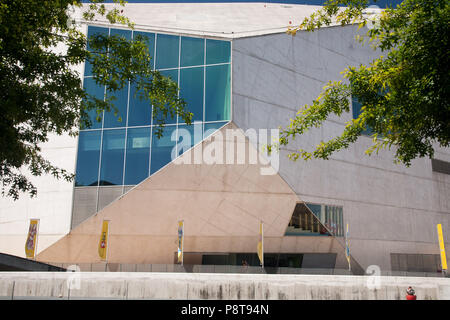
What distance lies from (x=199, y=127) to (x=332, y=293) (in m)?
12.1

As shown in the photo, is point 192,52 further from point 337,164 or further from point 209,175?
point 337,164

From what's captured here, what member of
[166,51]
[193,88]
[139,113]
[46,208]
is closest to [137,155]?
[139,113]

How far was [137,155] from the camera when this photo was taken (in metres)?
23.6

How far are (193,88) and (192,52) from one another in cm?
243

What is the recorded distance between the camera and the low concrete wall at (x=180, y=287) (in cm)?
1495

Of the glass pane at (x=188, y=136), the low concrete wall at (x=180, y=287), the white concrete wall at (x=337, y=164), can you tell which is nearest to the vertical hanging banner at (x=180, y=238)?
the glass pane at (x=188, y=136)

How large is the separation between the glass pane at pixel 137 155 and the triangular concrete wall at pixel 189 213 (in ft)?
2.05

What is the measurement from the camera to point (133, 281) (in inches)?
605

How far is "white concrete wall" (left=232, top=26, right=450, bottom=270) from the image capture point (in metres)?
24.9

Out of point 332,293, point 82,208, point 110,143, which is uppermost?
point 110,143

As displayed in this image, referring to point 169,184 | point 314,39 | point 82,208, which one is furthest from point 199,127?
point 314,39

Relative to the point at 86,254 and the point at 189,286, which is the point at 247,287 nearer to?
the point at 189,286

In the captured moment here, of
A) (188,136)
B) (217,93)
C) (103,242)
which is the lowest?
(103,242)

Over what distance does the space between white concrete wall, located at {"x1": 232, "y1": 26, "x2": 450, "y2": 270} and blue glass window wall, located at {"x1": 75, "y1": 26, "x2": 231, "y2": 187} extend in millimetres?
1321
